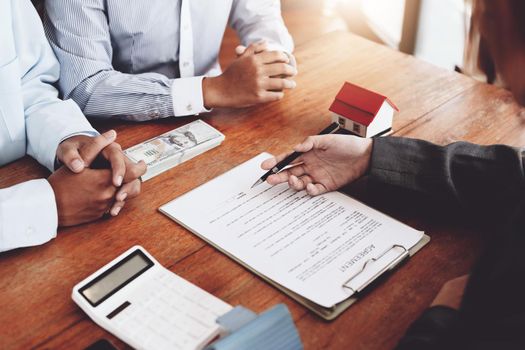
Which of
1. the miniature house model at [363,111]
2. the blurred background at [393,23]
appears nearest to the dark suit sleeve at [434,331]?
the miniature house model at [363,111]

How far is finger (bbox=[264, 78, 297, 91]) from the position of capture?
143 cm

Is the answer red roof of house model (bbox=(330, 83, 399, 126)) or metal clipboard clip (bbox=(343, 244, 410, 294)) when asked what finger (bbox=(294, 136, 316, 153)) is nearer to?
red roof of house model (bbox=(330, 83, 399, 126))

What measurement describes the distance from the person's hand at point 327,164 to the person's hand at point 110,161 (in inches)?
10.6

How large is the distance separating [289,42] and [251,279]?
1087mm

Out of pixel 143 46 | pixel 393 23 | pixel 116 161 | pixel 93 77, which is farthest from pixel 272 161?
pixel 393 23

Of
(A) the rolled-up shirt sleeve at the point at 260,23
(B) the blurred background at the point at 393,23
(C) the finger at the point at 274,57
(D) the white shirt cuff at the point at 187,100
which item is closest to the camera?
(D) the white shirt cuff at the point at 187,100

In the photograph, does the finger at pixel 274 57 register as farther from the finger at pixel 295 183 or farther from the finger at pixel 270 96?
the finger at pixel 295 183

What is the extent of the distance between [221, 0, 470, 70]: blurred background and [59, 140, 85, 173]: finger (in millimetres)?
1923

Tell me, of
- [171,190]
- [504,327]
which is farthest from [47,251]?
[504,327]

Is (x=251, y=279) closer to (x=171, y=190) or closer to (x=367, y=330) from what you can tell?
(x=367, y=330)

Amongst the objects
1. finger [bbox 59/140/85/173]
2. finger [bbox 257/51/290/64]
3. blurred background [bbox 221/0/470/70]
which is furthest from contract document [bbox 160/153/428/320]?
blurred background [bbox 221/0/470/70]

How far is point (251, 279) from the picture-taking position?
3.04ft

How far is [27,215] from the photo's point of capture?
3.35 feet

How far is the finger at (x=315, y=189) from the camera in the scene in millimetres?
A: 1100
